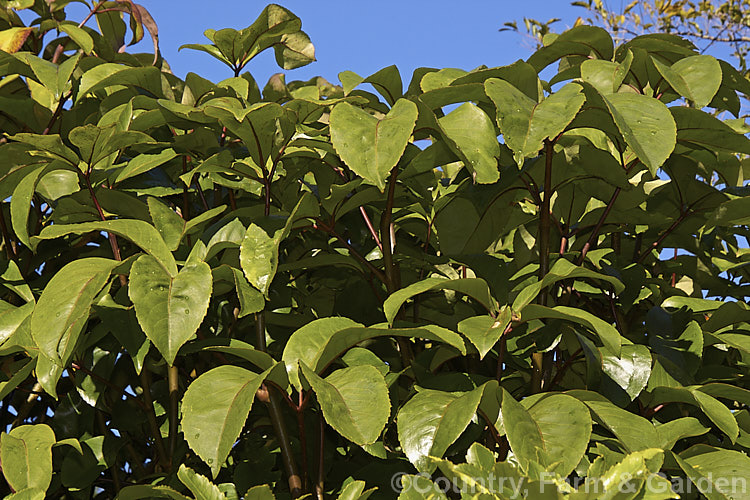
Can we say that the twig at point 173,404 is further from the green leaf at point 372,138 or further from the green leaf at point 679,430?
the green leaf at point 679,430

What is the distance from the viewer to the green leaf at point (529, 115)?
879mm

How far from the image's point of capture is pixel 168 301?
0.90m

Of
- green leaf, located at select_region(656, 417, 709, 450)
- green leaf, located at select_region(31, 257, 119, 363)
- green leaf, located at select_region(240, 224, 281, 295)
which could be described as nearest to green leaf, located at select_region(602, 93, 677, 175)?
green leaf, located at select_region(656, 417, 709, 450)

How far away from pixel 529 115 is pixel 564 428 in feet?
1.31

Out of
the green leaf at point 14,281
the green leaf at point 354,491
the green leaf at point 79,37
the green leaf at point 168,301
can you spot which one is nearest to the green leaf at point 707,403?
the green leaf at point 354,491

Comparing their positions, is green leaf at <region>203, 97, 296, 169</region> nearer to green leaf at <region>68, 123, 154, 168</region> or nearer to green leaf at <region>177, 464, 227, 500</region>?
green leaf at <region>68, 123, 154, 168</region>

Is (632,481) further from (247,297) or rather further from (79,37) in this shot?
(79,37)

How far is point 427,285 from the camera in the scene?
945mm

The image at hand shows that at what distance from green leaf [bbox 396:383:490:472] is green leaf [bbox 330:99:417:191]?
0.97 ft

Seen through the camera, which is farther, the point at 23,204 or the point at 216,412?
the point at 23,204

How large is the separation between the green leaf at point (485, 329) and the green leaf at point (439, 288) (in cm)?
3

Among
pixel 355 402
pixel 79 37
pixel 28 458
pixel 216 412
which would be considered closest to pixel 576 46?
pixel 355 402

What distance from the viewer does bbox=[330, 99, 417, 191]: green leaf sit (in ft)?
2.90

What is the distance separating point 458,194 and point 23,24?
4.01ft
